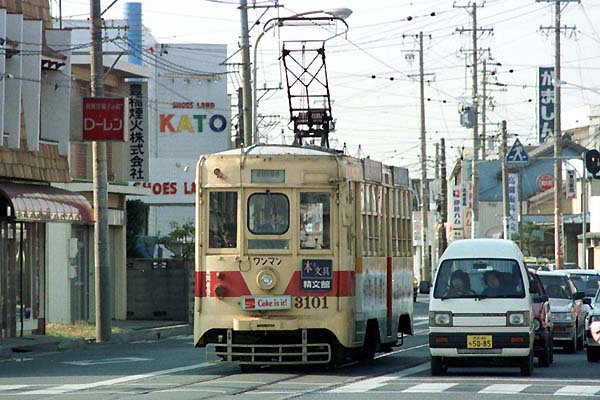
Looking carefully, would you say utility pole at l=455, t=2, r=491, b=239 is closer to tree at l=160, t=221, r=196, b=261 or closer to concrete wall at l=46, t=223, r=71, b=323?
tree at l=160, t=221, r=196, b=261

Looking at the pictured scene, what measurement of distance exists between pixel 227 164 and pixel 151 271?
75.3 ft

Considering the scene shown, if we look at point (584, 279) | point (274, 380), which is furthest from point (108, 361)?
point (584, 279)

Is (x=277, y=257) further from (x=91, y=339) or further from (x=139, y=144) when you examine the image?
(x=139, y=144)

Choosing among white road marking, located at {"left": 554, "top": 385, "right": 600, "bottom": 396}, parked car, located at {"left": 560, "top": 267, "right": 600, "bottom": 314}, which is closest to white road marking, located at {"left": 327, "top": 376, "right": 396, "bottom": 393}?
white road marking, located at {"left": 554, "top": 385, "right": 600, "bottom": 396}

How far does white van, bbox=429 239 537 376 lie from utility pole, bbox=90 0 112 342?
42.8 ft

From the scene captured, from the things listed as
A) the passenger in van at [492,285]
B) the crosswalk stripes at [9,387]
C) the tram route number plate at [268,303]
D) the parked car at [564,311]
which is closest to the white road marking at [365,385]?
the tram route number plate at [268,303]

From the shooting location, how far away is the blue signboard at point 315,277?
20375 millimetres

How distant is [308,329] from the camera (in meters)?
20.3

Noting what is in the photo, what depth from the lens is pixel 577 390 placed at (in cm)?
1812

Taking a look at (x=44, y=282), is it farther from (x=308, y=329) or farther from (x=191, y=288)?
(x=308, y=329)

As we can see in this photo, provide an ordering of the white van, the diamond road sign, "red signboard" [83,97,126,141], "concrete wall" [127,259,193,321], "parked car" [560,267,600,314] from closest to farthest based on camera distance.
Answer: the white van → "red signboard" [83,97,126,141] → "parked car" [560,267,600,314] → "concrete wall" [127,259,193,321] → the diamond road sign

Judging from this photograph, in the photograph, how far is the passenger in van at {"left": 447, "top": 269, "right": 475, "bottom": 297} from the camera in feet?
67.4

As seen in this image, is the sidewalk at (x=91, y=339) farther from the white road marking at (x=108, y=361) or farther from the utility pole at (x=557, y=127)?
the utility pole at (x=557, y=127)

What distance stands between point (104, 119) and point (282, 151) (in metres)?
12.1
